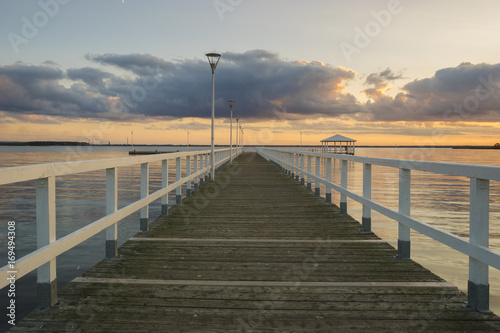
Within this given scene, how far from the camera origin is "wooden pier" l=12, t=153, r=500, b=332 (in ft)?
10.2

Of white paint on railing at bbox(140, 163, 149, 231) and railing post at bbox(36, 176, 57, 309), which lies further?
white paint on railing at bbox(140, 163, 149, 231)

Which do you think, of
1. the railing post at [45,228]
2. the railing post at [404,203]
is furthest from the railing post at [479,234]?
the railing post at [45,228]

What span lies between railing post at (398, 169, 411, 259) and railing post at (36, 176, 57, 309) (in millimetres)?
3793

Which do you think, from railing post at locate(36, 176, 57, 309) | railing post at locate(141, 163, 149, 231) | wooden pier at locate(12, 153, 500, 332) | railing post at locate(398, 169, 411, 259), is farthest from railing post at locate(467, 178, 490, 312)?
railing post at locate(141, 163, 149, 231)

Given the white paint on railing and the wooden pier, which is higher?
the white paint on railing

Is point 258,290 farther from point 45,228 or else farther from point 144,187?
point 144,187

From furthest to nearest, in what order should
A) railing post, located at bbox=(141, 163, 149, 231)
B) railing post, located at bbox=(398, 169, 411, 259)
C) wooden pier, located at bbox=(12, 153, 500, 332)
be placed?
railing post, located at bbox=(141, 163, 149, 231), railing post, located at bbox=(398, 169, 411, 259), wooden pier, located at bbox=(12, 153, 500, 332)

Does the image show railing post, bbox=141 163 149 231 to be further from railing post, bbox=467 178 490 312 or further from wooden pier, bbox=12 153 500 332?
railing post, bbox=467 178 490 312

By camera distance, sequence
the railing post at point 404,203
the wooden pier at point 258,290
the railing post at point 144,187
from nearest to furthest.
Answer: the wooden pier at point 258,290, the railing post at point 404,203, the railing post at point 144,187

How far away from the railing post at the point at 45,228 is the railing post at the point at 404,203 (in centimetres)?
379

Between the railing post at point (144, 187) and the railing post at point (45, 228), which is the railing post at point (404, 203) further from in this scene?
the railing post at point (45, 228)

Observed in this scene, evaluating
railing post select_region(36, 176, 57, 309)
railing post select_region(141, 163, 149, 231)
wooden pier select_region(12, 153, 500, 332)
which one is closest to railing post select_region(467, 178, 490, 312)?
wooden pier select_region(12, 153, 500, 332)

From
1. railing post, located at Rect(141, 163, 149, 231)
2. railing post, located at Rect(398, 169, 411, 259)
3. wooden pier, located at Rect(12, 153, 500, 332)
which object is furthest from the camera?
railing post, located at Rect(141, 163, 149, 231)

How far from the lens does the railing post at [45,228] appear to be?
3158mm
